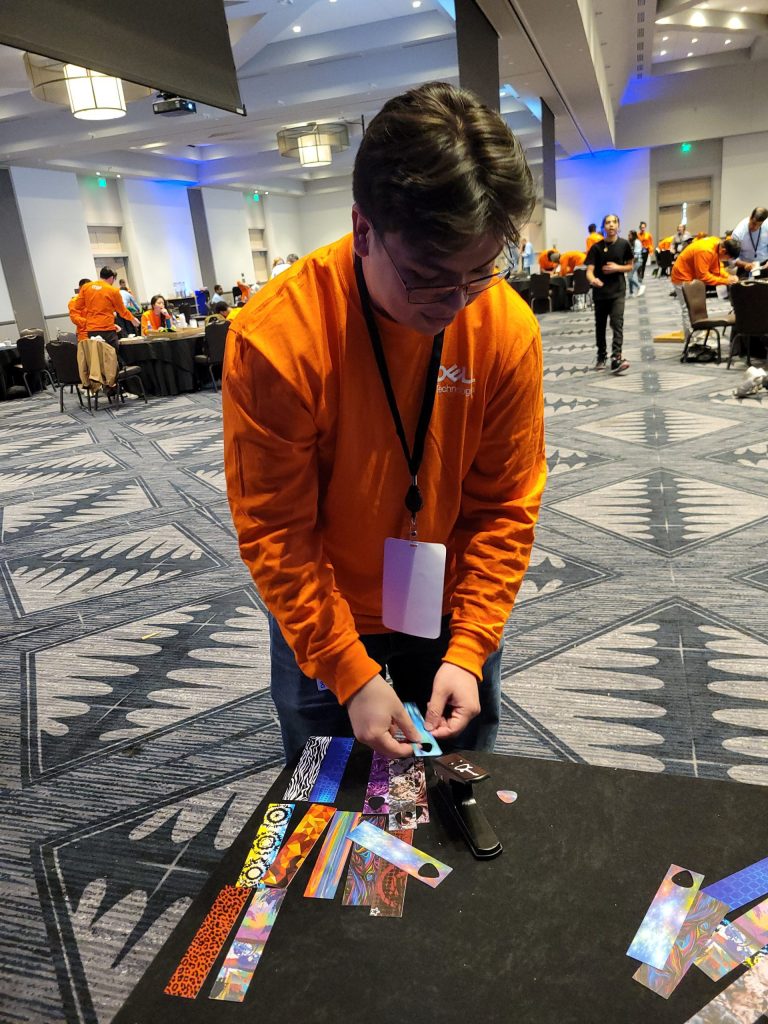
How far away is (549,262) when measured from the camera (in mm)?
Answer: 16141

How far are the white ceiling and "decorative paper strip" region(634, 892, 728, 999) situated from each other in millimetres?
8262

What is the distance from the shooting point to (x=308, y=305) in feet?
2.78

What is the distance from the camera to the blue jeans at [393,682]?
1.09 metres

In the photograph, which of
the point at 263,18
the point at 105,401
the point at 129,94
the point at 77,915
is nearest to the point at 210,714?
the point at 77,915

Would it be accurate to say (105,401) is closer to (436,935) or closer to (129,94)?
(129,94)

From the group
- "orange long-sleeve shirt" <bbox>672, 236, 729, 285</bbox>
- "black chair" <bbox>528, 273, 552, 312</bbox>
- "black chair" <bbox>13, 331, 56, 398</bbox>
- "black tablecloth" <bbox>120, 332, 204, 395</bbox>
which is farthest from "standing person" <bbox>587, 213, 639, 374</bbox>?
"black chair" <bbox>528, 273, 552, 312</bbox>

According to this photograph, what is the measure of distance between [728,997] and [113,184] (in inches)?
792

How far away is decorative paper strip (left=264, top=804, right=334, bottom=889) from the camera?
731mm

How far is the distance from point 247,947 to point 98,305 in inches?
371

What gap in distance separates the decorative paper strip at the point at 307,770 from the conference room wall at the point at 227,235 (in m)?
21.8

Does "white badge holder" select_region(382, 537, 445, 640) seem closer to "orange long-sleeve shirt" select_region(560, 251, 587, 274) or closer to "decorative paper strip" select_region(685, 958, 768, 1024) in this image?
"decorative paper strip" select_region(685, 958, 768, 1024)

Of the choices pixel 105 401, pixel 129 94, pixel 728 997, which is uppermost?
pixel 129 94

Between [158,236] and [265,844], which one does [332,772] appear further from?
[158,236]

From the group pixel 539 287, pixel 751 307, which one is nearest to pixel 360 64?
pixel 539 287
